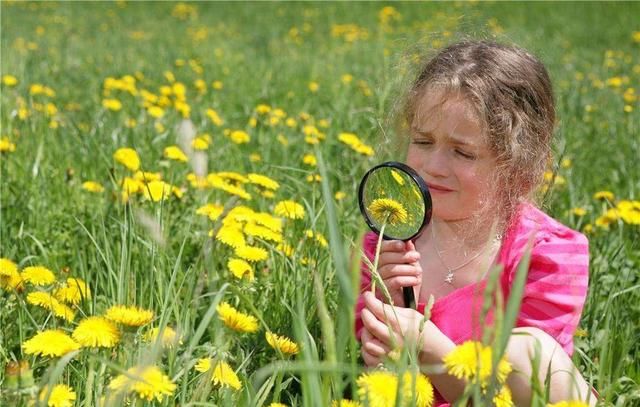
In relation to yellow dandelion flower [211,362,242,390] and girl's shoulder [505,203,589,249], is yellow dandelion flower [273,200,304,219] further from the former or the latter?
yellow dandelion flower [211,362,242,390]

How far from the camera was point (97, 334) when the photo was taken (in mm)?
1301

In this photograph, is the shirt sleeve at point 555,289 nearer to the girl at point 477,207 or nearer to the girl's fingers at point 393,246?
the girl at point 477,207

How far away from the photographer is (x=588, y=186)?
10.7 ft

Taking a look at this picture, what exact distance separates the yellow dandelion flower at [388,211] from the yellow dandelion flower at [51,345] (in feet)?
1.78

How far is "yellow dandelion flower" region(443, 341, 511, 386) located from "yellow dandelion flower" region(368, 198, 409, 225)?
0.40 m

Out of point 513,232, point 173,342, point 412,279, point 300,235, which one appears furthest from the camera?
point 300,235

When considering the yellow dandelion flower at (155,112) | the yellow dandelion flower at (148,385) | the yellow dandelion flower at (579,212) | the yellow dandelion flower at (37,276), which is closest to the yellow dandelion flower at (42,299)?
the yellow dandelion flower at (37,276)

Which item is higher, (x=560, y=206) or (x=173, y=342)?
(x=173, y=342)

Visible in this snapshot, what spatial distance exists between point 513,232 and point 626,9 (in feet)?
34.8

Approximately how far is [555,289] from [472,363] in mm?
653

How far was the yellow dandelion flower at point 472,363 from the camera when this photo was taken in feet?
3.58

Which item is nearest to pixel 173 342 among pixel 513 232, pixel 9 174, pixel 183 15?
pixel 513 232

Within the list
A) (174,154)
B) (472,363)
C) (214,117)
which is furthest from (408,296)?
(214,117)

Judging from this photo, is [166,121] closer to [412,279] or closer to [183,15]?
[412,279]
